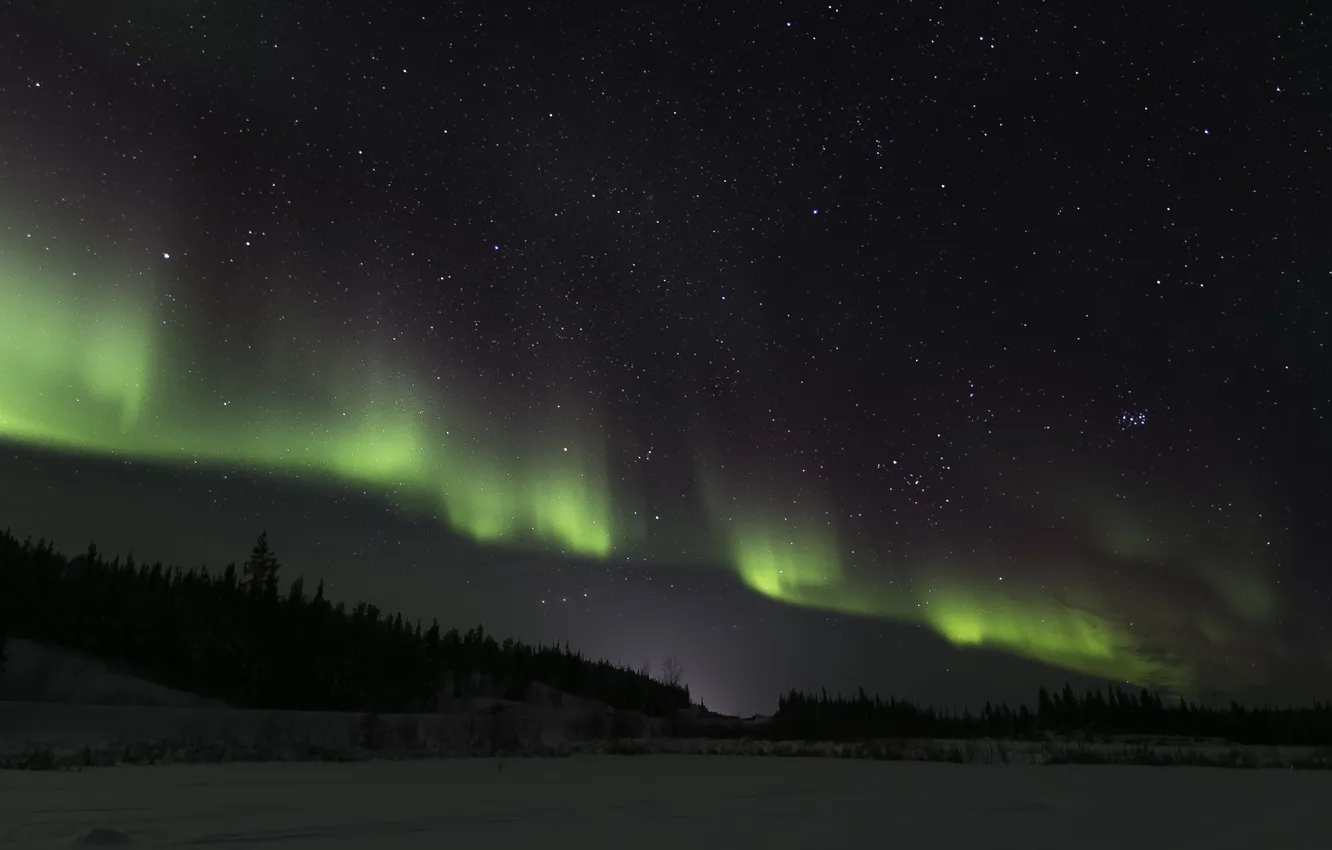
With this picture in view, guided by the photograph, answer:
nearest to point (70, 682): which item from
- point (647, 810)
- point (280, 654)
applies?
point (280, 654)

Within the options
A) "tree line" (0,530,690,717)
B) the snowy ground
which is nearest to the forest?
"tree line" (0,530,690,717)

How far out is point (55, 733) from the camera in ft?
113

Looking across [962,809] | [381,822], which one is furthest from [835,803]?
[381,822]

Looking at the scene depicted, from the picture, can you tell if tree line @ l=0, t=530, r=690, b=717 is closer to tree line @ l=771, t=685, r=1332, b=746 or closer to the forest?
the forest

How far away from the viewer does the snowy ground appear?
7.32 meters

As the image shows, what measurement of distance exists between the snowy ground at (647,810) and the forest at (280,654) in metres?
43.4

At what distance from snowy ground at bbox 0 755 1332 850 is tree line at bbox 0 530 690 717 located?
65.0m

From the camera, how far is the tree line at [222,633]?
233 ft

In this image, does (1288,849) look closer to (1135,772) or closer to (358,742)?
(1135,772)

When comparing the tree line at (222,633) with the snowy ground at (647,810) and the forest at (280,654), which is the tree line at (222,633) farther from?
the snowy ground at (647,810)

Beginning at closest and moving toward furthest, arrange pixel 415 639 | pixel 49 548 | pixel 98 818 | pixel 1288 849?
pixel 1288 849 < pixel 98 818 < pixel 49 548 < pixel 415 639

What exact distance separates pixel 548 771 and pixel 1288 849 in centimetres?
1338

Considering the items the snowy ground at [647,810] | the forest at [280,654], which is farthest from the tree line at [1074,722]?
the snowy ground at [647,810]

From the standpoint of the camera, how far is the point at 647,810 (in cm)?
957
